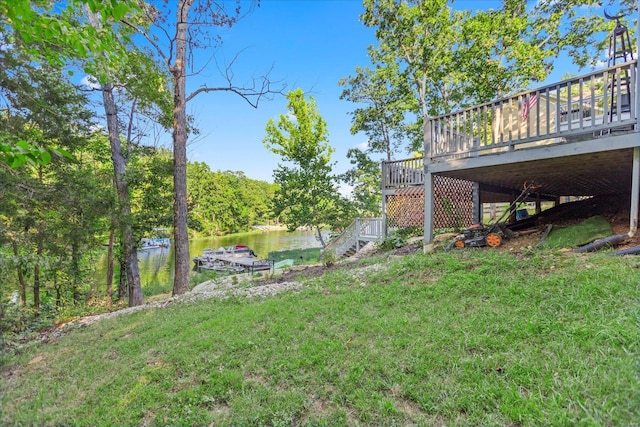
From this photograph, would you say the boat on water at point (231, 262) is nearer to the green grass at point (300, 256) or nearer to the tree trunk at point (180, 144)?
the green grass at point (300, 256)

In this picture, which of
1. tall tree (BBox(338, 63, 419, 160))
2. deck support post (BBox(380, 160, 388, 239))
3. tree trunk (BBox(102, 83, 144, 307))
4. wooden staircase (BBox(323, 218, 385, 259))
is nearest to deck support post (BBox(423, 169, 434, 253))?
deck support post (BBox(380, 160, 388, 239))

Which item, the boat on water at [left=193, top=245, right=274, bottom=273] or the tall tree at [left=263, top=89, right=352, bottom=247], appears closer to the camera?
the boat on water at [left=193, top=245, right=274, bottom=273]

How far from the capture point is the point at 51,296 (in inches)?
339

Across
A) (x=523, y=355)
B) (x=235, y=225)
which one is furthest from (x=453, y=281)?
(x=235, y=225)

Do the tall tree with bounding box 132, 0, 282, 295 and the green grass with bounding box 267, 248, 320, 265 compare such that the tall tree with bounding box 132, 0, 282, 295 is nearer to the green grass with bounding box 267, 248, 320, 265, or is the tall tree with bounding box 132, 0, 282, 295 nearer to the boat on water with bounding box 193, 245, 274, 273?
the boat on water with bounding box 193, 245, 274, 273

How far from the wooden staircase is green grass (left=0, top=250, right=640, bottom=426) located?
20.6ft

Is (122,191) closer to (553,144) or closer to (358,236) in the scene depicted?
(358,236)

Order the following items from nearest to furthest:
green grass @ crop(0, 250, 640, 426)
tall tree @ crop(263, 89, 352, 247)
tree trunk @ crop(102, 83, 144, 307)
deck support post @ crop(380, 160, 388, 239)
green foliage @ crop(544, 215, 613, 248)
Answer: green grass @ crop(0, 250, 640, 426), green foliage @ crop(544, 215, 613, 248), tree trunk @ crop(102, 83, 144, 307), deck support post @ crop(380, 160, 388, 239), tall tree @ crop(263, 89, 352, 247)

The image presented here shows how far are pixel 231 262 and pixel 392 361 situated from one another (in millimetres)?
15920

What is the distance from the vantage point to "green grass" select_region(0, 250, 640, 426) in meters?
1.63

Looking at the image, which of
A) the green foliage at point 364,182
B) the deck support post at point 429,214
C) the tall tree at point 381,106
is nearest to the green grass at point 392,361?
the deck support post at point 429,214

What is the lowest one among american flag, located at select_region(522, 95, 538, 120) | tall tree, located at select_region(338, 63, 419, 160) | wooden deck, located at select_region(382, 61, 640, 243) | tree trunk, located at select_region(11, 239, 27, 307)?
tree trunk, located at select_region(11, 239, 27, 307)

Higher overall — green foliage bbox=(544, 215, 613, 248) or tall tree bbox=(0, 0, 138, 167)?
tall tree bbox=(0, 0, 138, 167)

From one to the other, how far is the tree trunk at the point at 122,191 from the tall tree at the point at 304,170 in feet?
26.6
